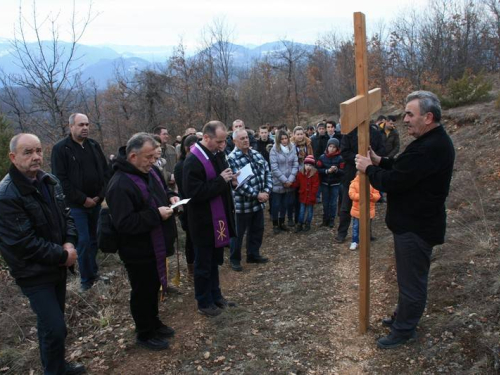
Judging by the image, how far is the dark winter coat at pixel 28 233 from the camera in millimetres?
2848

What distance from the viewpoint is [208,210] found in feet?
13.7

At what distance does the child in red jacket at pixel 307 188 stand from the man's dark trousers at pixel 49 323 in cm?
505

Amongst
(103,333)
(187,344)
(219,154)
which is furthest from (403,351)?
(103,333)

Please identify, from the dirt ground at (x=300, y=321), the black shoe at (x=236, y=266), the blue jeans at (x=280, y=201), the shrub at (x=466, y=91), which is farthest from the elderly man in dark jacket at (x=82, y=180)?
the shrub at (x=466, y=91)

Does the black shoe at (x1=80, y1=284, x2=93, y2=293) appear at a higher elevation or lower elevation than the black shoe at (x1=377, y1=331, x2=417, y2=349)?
higher

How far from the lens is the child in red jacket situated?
733 cm

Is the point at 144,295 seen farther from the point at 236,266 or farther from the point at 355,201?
the point at 355,201

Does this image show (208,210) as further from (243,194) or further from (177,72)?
(177,72)

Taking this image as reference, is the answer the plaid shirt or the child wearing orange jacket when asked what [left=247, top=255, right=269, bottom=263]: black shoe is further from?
the child wearing orange jacket

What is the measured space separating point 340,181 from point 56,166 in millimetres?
4878

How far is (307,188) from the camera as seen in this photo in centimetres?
739

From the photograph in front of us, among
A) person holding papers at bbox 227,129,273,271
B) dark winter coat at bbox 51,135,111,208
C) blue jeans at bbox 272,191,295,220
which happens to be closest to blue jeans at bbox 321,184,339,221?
blue jeans at bbox 272,191,295,220

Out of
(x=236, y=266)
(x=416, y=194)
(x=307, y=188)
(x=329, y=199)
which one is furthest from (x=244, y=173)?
(x=329, y=199)

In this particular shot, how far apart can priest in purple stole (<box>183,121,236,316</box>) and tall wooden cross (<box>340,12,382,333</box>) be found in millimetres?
1474
